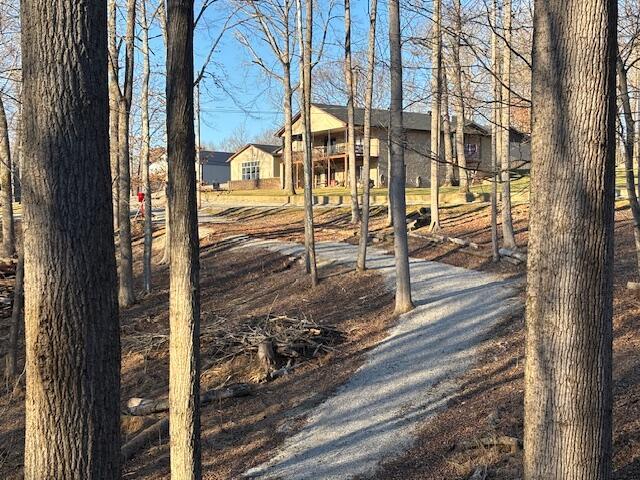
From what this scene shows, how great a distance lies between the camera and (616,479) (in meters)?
4.59

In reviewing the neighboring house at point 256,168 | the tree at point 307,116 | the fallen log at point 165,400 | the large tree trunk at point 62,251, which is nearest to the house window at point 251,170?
the neighboring house at point 256,168

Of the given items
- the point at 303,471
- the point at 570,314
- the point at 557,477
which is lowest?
the point at 303,471

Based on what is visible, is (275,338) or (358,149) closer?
(275,338)

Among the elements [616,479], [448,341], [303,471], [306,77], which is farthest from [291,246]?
[616,479]

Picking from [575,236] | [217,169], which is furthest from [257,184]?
[575,236]

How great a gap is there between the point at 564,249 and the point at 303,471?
13.5 ft

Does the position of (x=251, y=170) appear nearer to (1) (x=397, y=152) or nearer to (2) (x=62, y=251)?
(1) (x=397, y=152)

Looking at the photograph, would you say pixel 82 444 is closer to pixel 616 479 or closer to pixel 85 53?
pixel 85 53

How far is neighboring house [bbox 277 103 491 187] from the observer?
43.1m

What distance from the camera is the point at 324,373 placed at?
378 inches

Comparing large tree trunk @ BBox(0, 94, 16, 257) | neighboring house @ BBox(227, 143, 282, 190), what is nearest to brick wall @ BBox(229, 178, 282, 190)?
neighboring house @ BBox(227, 143, 282, 190)

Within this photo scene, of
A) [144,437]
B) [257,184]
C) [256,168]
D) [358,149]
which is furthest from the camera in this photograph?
[256,168]

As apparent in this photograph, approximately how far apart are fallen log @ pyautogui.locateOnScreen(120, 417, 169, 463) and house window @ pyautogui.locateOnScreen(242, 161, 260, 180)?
50238mm

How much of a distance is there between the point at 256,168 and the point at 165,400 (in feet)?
167
